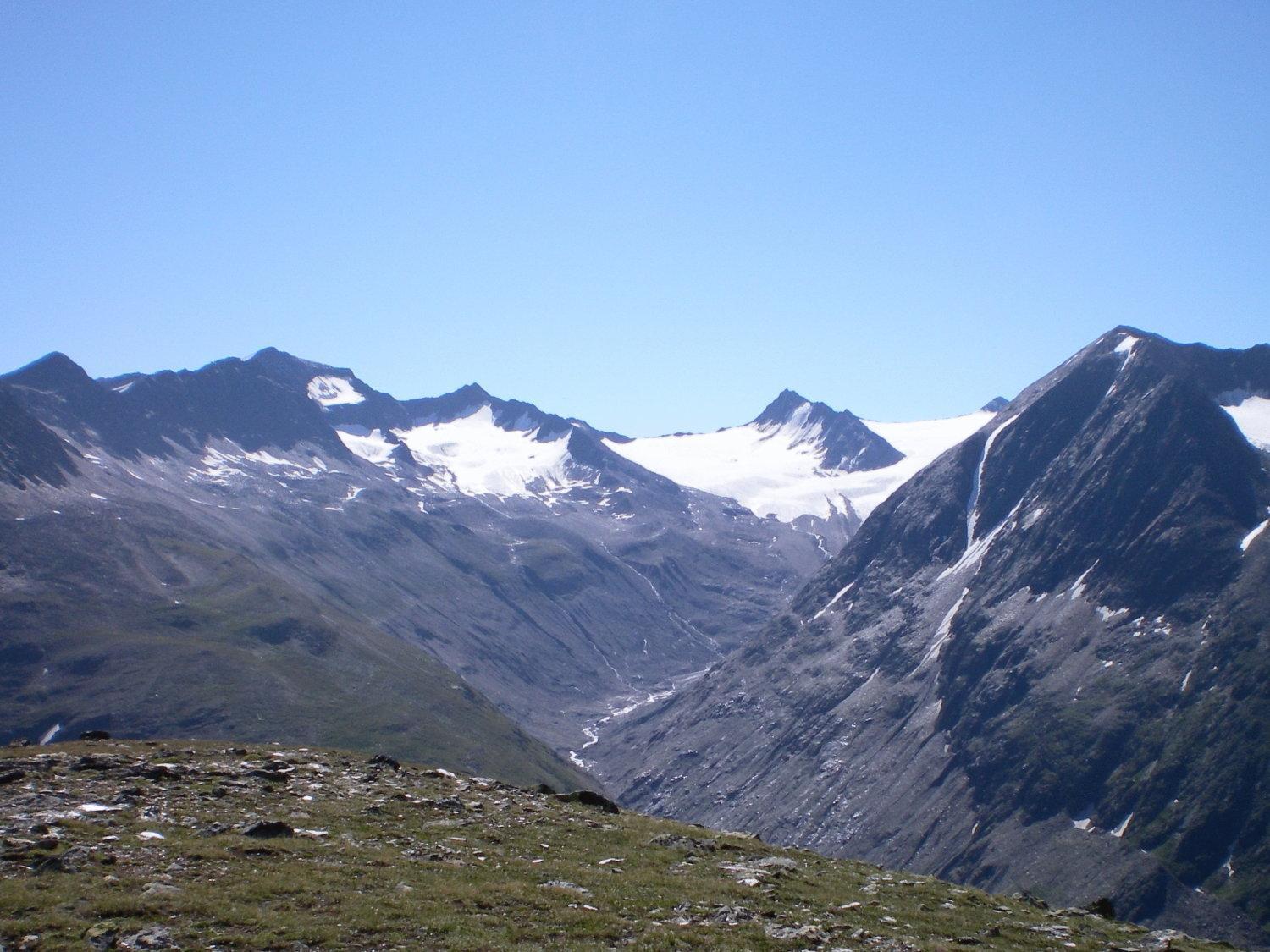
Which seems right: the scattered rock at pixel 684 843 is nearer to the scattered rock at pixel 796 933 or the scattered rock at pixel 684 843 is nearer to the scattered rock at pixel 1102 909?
the scattered rock at pixel 796 933

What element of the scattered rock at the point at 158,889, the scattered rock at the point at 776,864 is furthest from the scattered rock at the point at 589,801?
the scattered rock at the point at 158,889

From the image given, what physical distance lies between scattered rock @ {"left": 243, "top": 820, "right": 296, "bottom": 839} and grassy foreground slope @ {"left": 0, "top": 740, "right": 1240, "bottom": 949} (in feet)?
0.19

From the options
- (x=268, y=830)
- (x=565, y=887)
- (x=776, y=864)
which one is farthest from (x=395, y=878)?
(x=776, y=864)

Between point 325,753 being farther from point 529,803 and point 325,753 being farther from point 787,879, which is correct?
point 787,879

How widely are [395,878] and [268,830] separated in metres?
5.17

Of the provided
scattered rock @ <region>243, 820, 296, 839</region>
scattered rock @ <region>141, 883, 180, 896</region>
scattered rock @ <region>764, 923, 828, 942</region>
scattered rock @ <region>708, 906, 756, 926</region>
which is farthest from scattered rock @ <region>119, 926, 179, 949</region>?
scattered rock @ <region>764, 923, 828, 942</region>

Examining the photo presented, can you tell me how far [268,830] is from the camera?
99.3ft

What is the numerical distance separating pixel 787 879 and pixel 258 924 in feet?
53.8

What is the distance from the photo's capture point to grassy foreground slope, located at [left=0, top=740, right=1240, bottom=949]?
23172 mm

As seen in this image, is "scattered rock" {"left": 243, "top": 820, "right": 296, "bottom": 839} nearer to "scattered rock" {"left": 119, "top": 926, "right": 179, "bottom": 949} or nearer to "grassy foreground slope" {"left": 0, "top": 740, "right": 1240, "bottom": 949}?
"grassy foreground slope" {"left": 0, "top": 740, "right": 1240, "bottom": 949}

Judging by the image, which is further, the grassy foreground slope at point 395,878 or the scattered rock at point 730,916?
the scattered rock at point 730,916

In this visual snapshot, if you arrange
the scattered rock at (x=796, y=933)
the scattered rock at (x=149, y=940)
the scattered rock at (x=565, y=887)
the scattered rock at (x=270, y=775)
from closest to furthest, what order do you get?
the scattered rock at (x=149, y=940) → the scattered rock at (x=796, y=933) → the scattered rock at (x=565, y=887) → the scattered rock at (x=270, y=775)

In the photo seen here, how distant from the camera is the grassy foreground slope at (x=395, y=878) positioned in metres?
23.2

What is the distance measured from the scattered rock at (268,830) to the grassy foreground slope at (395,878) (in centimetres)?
6
